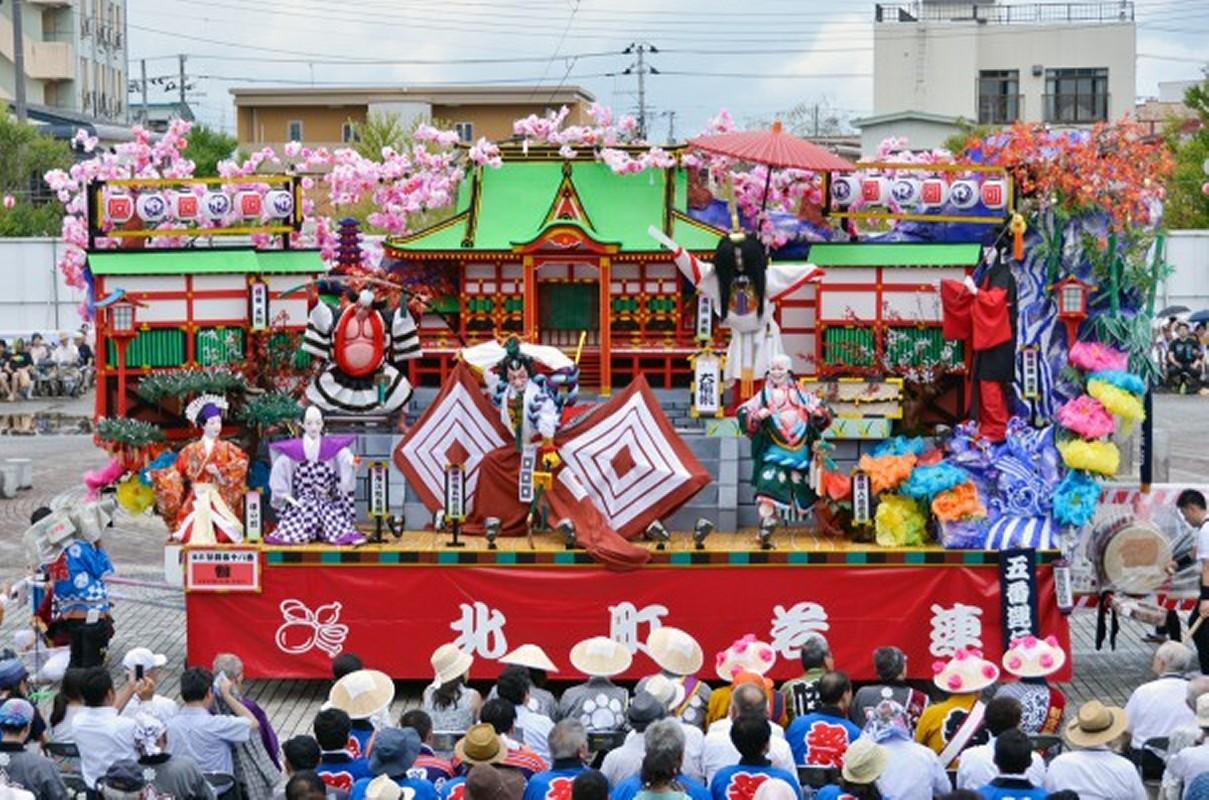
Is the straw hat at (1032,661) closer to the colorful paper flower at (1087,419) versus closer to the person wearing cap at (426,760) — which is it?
the person wearing cap at (426,760)

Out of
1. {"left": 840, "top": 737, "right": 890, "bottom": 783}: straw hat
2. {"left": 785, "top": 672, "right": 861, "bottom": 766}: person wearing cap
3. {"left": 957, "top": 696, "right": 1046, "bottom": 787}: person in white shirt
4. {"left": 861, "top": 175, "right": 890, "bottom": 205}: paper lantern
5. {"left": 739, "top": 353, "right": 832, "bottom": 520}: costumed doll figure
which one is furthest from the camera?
{"left": 861, "top": 175, "right": 890, "bottom": 205}: paper lantern

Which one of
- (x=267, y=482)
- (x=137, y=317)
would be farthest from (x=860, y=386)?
(x=137, y=317)

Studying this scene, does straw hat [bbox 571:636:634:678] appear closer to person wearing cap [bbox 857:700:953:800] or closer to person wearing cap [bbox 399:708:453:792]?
person wearing cap [bbox 399:708:453:792]

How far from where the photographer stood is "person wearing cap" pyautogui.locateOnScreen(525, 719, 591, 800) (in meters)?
10.6

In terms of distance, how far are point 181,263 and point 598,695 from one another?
9.77 metres

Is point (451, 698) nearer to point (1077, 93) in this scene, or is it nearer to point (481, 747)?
point (481, 747)

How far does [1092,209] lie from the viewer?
61.8 ft

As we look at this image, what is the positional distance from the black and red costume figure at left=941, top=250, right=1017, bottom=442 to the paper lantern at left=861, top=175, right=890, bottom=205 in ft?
8.05

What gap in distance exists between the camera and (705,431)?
65.0 ft

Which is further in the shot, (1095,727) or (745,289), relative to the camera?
(745,289)

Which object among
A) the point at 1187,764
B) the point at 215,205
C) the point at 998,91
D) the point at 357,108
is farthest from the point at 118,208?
the point at 998,91

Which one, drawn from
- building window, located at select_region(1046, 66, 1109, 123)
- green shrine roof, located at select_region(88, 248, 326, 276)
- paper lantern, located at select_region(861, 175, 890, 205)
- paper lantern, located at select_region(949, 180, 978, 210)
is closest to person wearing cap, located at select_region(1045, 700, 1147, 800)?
paper lantern, located at select_region(949, 180, 978, 210)

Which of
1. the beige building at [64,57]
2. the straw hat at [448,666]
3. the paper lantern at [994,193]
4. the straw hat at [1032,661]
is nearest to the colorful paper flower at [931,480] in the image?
the paper lantern at [994,193]

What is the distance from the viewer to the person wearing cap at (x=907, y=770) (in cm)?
1108
